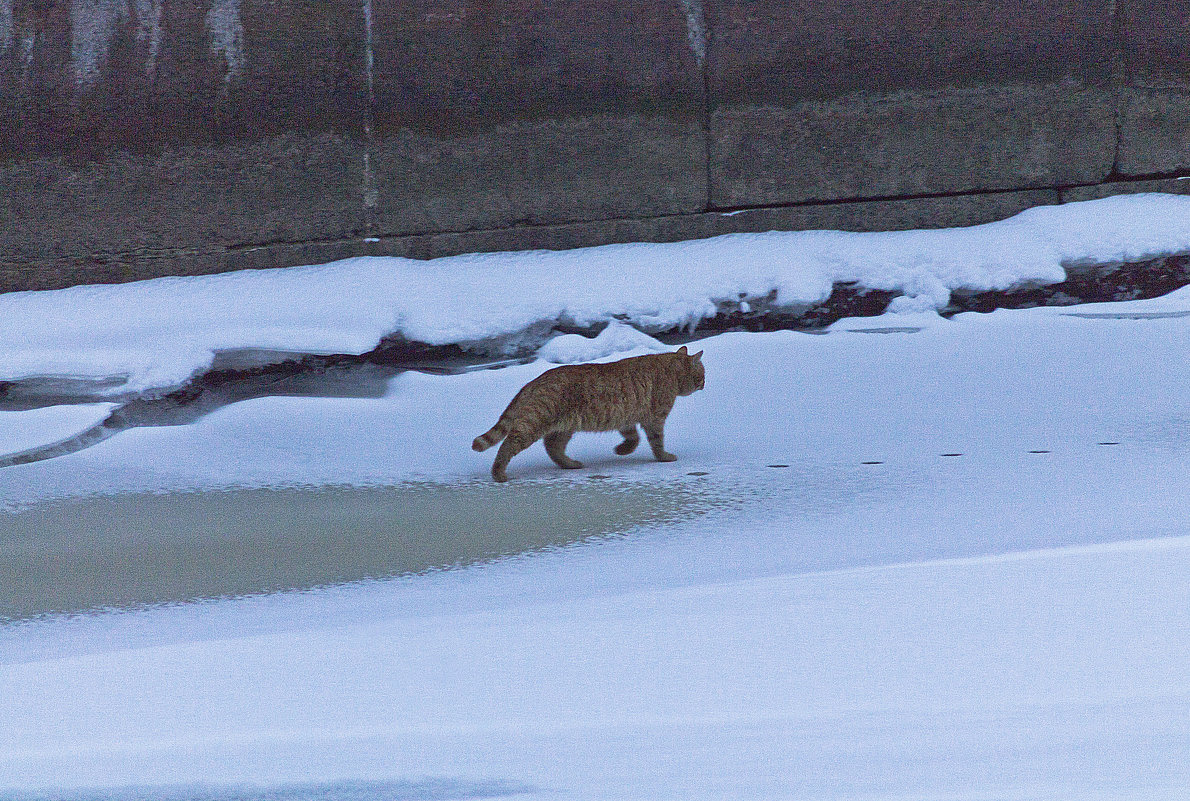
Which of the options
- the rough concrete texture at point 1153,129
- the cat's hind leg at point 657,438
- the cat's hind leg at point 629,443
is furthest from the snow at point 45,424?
the rough concrete texture at point 1153,129

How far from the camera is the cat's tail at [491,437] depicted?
12.8ft

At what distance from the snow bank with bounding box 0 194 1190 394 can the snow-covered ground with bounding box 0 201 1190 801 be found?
135cm

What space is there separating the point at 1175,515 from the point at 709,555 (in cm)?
116

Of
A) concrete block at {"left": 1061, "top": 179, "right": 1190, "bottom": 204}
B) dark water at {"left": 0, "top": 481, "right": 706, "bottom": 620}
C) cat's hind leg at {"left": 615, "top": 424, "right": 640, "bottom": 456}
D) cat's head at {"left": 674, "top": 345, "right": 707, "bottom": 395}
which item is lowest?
dark water at {"left": 0, "top": 481, "right": 706, "bottom": 620}

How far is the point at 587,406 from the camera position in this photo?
13.3 feet

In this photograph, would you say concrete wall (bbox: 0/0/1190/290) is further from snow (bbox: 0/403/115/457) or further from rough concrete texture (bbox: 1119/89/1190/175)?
snow (bbox: 0/403/115/457)

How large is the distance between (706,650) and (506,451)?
1809 mm

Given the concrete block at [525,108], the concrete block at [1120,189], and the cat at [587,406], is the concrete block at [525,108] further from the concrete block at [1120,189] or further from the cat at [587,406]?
the concrete block at [1120,189]

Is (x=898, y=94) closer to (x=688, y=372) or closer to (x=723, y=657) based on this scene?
(x=688, y=372)

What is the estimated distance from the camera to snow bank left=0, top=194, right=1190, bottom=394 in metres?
5.21

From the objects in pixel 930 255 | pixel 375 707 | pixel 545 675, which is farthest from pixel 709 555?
pixel 930 255

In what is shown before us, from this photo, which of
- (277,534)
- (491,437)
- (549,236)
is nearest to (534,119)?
(549,236)

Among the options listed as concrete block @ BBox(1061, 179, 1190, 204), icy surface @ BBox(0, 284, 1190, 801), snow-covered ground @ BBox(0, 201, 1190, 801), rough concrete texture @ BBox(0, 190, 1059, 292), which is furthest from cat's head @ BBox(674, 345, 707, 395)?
concrete block @ BBox(1061, 179, 1190, 204)

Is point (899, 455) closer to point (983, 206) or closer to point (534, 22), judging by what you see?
point (983, 206)
